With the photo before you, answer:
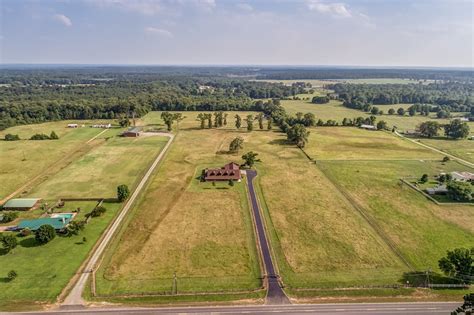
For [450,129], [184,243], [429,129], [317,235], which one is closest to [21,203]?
[184,243]

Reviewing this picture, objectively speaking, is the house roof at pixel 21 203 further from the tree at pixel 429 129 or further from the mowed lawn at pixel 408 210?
the tree at pixel 429 129

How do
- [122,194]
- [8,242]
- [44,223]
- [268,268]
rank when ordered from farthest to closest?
[122,194] < [44,223] < [8,242] < [268,268]

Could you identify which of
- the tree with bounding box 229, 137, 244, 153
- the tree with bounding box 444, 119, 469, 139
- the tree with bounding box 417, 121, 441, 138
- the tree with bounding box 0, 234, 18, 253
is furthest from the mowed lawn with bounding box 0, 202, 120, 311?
the tree with bounding box 444, 119, 469, 139

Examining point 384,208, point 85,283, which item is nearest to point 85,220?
point 85,283

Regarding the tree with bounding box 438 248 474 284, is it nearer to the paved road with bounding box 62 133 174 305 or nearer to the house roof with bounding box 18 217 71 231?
the paved road with bounding box 62 133 174 305

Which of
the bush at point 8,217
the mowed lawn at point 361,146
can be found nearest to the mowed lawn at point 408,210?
the mowed lawn at point 361,146

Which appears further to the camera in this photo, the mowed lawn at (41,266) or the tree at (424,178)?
the tree at (424,178)

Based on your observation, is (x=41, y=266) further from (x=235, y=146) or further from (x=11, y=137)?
(x=11, y=137)

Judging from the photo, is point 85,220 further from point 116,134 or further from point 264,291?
point 116,134
